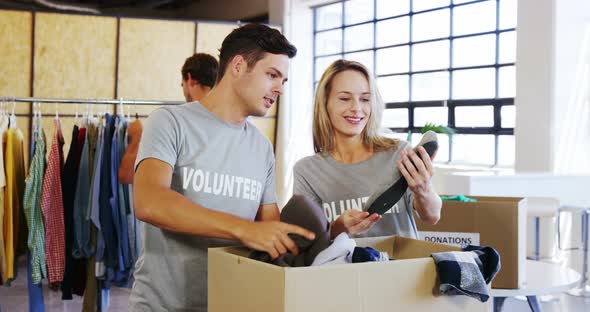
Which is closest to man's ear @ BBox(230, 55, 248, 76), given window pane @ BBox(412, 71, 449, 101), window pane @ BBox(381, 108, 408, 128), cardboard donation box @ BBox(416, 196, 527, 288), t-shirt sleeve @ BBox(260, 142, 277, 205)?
t-shirt sleeve @ BBox(260, 142, 277, 205)

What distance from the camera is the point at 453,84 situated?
301 inches

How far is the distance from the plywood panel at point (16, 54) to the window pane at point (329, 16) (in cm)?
380

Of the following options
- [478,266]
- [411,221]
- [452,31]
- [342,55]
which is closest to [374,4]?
[342,55]

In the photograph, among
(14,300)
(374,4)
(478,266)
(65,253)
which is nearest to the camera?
(478,266)

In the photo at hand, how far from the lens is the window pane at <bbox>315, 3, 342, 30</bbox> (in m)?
9.48

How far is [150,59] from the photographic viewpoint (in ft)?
26.8

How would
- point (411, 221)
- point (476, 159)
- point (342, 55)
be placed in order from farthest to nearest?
point (342, 55) < point (476, 159) < point (411, 221)

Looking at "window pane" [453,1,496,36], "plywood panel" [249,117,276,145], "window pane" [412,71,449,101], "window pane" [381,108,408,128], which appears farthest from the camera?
"plywood panel" [249,117,276,145]

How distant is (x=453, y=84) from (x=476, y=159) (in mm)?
854

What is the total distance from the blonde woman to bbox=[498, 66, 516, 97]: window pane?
5.07 meters

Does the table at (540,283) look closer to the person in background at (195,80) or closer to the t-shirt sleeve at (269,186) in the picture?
the t-shirt sleeve at (269,186)

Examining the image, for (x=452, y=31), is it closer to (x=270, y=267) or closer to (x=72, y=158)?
(x=72, y=158)

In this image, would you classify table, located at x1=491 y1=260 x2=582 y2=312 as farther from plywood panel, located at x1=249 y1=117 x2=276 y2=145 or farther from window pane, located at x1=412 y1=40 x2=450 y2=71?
plywood panel, located at x1=249 y1=117 x2=276 y2=145

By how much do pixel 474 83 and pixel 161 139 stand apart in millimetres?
6217
